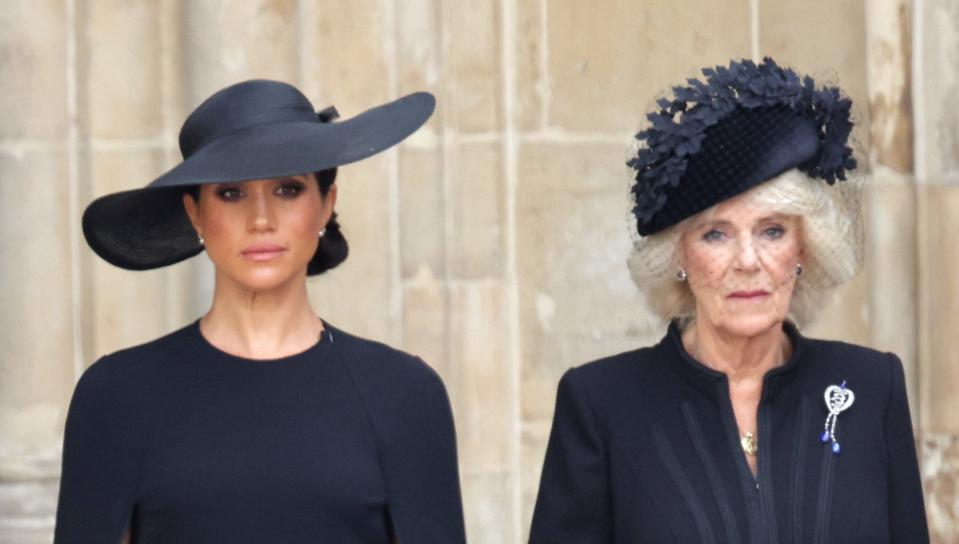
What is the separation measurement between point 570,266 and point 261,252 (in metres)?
2.23

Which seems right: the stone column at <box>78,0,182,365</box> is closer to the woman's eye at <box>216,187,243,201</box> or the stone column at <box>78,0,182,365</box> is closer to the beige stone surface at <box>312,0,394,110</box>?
the beige stone surface at <box>312,0,394,110</box>

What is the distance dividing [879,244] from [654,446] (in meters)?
2.19

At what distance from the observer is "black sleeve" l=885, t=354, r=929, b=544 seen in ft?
12.0

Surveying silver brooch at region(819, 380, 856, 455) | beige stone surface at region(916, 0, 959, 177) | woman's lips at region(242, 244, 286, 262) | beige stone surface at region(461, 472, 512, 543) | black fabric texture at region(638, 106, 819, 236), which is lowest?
beige stone surface at region(461, 472, 512, 543)

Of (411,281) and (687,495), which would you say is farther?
(411,281)

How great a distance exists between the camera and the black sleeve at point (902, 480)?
366 cm

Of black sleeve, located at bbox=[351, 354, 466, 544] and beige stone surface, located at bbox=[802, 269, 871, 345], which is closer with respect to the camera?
black sleeve, located at bbox=[351, 354, 466, 544]

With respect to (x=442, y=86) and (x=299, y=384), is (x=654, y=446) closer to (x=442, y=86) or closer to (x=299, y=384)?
(x=299, y=384)

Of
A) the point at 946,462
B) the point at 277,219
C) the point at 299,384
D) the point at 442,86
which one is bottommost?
the point at 946,462

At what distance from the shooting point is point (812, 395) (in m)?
3.72

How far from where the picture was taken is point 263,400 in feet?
11.2

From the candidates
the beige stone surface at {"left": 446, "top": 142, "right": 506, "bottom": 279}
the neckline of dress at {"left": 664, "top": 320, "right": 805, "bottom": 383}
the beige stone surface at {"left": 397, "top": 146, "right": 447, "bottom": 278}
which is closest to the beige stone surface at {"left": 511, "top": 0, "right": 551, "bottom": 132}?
the beige stone surface at {"left": 446, "top": 142, "right": 506, "bottom": 279}

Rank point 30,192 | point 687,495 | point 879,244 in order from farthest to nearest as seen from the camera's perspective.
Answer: point 879,244, point 30,192, point 687,495

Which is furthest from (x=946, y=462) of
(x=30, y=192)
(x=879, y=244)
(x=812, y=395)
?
(x=30, y=192)
